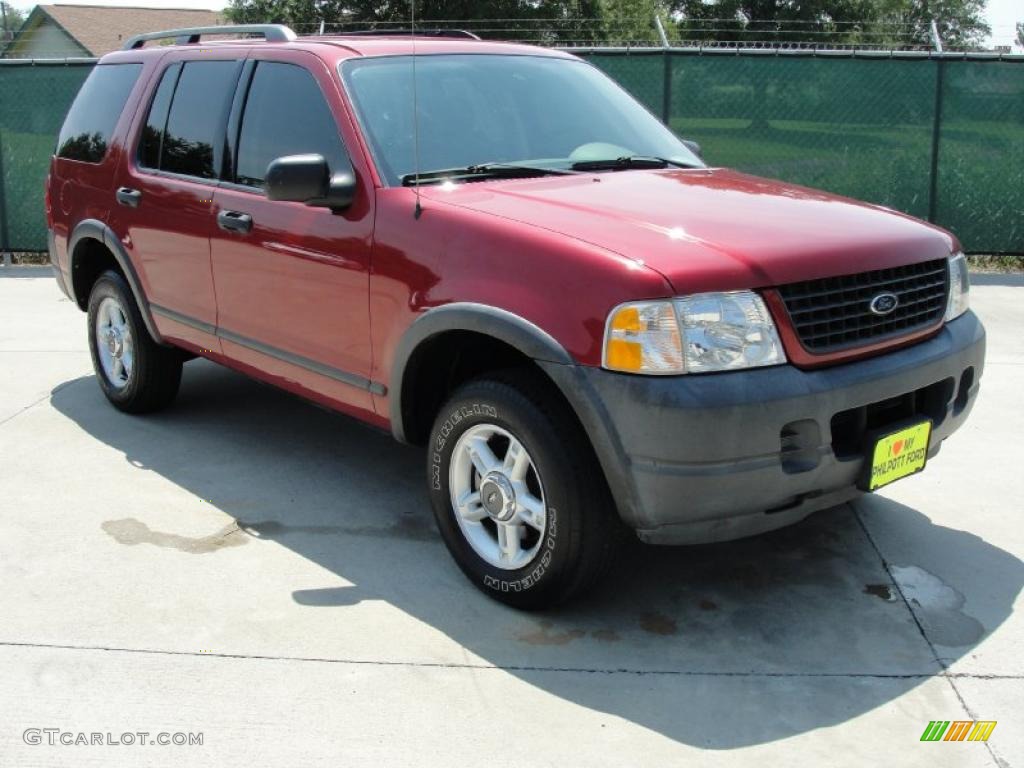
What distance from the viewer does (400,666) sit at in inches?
143

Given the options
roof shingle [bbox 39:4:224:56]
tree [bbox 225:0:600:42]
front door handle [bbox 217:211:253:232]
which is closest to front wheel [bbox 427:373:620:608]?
front door handle [bbox 217:211:253:232]

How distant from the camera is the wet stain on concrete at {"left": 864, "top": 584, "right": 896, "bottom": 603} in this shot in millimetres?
4090

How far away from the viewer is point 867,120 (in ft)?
34.6

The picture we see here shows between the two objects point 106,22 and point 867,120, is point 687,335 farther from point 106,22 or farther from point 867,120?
point 106,22

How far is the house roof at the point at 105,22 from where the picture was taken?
1898 inches

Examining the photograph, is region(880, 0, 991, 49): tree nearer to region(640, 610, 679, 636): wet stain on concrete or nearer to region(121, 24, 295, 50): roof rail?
region(121, 24, 295, 50): roof rail

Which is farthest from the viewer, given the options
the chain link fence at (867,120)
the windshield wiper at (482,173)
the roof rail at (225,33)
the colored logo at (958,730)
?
the chain link fence at (867,120)

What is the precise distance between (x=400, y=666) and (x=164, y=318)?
Answer: 281cm

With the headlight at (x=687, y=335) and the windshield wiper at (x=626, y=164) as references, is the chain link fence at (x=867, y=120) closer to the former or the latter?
the windshield wiper at (x=626, y=164)

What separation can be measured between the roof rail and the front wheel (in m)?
2.17

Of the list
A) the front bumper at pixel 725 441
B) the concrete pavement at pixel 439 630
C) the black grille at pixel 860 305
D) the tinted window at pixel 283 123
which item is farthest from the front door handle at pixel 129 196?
the black grille at pixel 860 305

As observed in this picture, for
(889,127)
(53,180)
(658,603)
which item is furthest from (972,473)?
(889,127)

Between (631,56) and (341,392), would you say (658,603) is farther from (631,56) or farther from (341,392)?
(631,56)

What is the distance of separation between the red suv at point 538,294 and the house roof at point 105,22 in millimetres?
45725
